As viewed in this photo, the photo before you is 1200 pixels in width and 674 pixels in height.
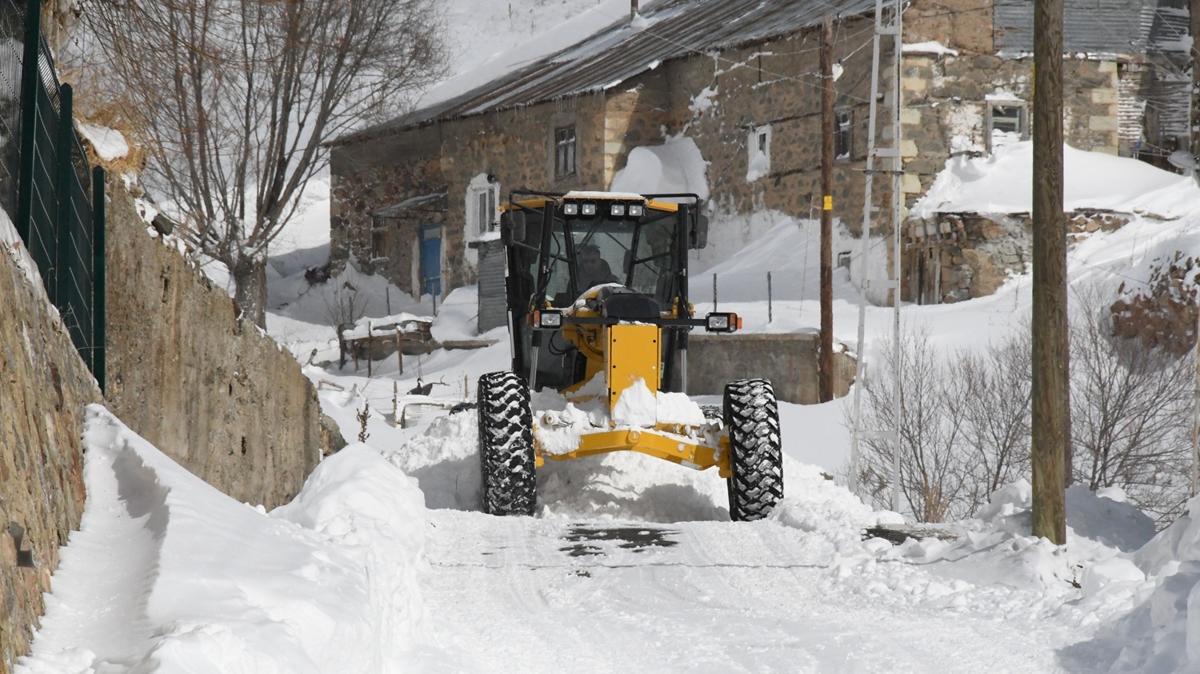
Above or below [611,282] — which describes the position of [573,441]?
below

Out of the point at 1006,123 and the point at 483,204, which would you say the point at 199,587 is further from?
the point at 483,204

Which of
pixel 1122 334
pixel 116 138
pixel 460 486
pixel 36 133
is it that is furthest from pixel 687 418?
pixel 1122 334

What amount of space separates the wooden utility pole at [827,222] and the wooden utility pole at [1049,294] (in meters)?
15.6

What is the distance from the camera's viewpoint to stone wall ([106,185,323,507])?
9984mm

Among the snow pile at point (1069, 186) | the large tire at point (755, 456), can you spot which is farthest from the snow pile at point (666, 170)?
the large tire at point (755, 456)

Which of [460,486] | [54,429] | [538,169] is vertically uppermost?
[538,169]

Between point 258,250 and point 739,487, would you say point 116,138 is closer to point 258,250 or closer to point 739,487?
point 739,487

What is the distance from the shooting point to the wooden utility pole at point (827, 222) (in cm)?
2759

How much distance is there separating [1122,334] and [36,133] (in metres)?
23.3

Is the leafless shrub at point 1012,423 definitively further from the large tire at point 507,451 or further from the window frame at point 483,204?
the window frame at point 483,204

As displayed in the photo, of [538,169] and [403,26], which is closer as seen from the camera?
[403,26]

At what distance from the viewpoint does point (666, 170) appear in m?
40.0

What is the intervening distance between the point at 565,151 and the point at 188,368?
32.0 m

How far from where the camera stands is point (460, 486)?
15914 millimetres
